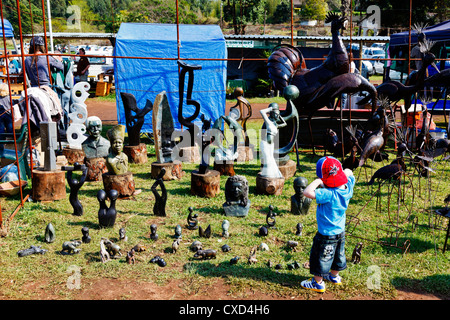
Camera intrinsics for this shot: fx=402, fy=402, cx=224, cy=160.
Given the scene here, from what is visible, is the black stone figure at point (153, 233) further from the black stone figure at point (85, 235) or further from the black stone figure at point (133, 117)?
the black stone figure at point (133, 117)

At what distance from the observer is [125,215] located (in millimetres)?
5789

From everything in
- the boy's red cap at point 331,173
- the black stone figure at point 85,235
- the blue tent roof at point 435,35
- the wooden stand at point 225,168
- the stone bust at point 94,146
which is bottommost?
the black stone figure at point 85,235

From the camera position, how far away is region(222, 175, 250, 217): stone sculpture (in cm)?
561

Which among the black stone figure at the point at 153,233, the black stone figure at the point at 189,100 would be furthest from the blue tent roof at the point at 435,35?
the black stone figure at the point at 153,233

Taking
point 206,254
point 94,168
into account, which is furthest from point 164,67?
point 206,254

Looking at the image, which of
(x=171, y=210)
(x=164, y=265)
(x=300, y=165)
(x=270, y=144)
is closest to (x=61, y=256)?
(x=164, y=265)

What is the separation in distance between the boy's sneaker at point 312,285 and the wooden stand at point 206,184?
2772 millimetres

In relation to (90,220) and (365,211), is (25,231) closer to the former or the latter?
(90,220)

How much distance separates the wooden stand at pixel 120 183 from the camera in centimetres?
631

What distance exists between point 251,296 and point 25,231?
317cm

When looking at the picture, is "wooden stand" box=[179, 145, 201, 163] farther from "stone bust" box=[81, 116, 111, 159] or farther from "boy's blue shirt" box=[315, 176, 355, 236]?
"boy's blue shirt" box=[315, 176, 355, 236]

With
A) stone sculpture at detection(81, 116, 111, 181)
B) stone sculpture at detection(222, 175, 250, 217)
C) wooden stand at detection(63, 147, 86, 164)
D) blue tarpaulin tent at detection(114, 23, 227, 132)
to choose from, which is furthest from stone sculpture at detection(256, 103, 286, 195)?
blue tarpaulin tent at detection(114, 23, 227, 132)

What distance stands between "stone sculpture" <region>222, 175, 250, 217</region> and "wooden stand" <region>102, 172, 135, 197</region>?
165 cm

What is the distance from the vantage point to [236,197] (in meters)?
5.69
